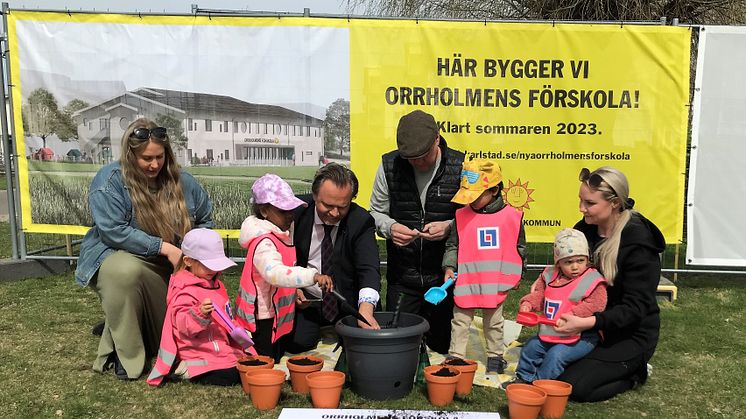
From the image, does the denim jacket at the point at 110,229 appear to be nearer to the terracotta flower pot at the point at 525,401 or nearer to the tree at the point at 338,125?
the terracotta flower pot at the point at 525,401

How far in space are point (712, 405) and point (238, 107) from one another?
14.9 ft

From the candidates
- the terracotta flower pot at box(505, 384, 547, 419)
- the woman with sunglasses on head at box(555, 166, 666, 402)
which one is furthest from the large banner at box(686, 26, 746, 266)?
the terracotta flower pot at box(505, 384, 547, 419)

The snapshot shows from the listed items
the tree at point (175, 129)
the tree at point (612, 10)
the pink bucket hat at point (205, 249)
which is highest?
the tree at point (612, 10)

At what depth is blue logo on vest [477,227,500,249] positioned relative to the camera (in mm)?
3963

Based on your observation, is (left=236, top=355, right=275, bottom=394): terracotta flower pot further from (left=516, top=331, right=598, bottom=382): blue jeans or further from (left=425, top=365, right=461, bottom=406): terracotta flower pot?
(left=516, top=331, right=598, bottom=382): blue jeans

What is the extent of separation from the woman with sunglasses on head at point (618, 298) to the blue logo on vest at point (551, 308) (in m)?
0.13

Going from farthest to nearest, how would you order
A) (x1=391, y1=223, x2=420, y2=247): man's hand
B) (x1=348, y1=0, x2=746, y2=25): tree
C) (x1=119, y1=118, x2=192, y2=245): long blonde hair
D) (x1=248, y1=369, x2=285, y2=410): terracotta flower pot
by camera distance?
(x1=348, y1=0, x2=746, y2=25): tree
(x1=391, y1=223, x2=420, y2=247): man's hand
(x1=119, y1=118, x2=192, y2=245): long blonde hair
(x1=248, y1=369, x2=285, y2=410): terracotta flower pot

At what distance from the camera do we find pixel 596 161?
6102mm

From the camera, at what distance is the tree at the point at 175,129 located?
6164 millimetres

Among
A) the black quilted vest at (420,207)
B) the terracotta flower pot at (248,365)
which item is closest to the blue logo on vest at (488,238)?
the black quilted vest at (420,207)

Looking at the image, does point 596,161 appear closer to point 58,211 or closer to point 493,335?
point 493,335

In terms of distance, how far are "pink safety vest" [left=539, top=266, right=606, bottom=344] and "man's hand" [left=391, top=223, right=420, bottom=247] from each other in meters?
Result: 0.92

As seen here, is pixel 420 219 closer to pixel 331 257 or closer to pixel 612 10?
pixel 331 257

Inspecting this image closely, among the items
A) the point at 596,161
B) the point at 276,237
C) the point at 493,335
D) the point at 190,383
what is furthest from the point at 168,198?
the point at 596,161
